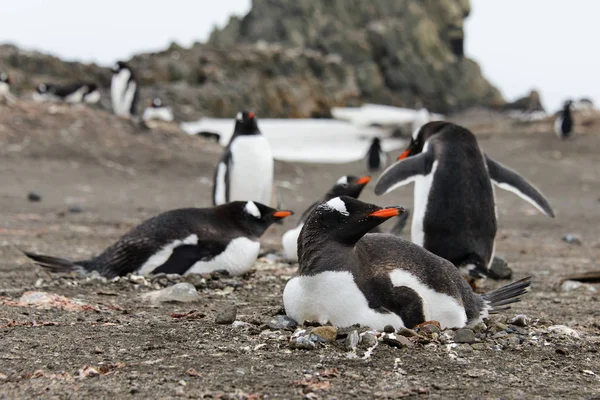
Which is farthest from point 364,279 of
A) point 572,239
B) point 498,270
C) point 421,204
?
point 572,239

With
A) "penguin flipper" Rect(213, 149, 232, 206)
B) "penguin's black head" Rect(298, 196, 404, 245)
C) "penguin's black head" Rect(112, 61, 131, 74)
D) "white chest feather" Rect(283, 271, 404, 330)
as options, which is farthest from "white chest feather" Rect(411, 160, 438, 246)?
"penguin's black head" Rect(112, 61, 131, 74)

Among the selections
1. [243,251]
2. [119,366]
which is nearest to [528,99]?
[243,251]

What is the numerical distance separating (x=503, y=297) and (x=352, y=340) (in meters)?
1.14

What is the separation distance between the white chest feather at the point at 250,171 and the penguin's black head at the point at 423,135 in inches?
87.2

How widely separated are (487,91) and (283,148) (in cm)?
3503

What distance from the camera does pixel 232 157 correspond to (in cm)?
772

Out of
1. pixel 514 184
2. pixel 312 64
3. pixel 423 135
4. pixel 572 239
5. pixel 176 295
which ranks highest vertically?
pixel 312 64

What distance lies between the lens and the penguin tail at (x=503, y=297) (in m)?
3.58

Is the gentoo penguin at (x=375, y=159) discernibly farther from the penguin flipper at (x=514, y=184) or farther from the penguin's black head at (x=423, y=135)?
the penguin flipper at (x=514, y=184)

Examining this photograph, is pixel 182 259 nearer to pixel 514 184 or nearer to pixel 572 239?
pixel 514 184

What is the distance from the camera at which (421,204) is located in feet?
16.7

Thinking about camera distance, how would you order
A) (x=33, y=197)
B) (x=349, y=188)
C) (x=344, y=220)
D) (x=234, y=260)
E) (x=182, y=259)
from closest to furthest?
(x=344, y=220) → (x=182, y=259) → (x=234, y=260) → (x=349, y=188) → (x=33, y=197)

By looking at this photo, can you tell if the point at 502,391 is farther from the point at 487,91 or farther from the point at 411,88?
the point at 487,91

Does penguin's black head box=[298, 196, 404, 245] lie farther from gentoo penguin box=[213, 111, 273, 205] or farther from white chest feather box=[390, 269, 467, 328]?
gentoo penguin box=[213, 111, 273, 205]
